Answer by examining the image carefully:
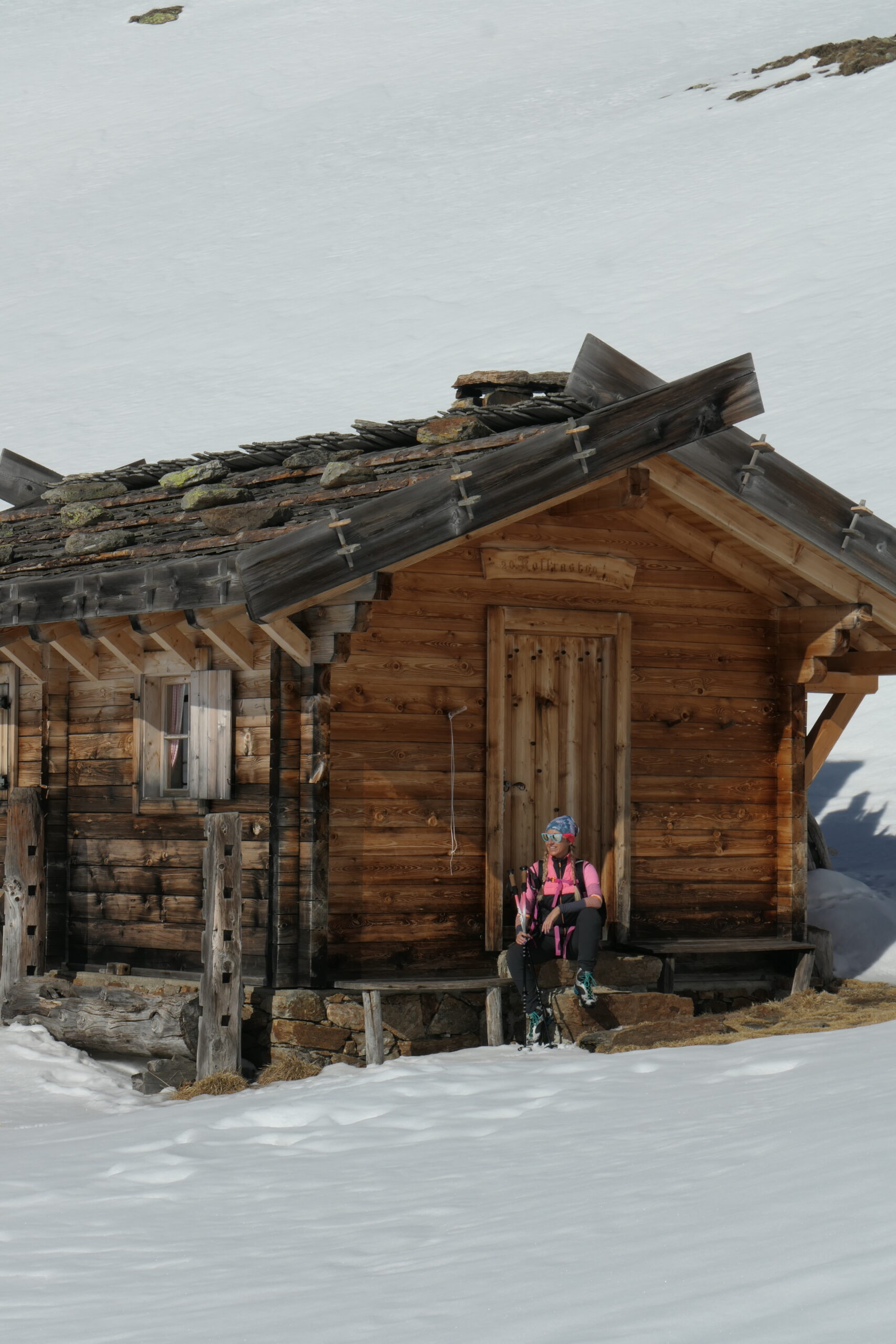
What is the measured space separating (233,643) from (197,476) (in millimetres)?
3444

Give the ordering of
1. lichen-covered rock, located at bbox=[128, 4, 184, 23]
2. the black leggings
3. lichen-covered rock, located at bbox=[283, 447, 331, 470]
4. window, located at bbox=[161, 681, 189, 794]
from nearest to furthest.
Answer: the black leggings < window, located at bbox=[161, 681, 189, 794] < lichen-covered rock, located at bbox=[283, 447, 331, 470] < lichen-covered rock, located at bbox=[128, 4, 184, 23]

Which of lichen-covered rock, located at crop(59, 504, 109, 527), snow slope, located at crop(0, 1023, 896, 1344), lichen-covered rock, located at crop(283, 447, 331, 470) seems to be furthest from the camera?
lichen-covered rock, located at crop(59, 504, 109, 527)

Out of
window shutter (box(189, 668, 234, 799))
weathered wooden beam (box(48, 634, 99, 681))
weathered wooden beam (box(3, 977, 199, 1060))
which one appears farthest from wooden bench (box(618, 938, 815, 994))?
weathered wooden beam (box(48, 634, 99, 681))

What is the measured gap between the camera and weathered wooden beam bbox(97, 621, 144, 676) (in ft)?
37.4

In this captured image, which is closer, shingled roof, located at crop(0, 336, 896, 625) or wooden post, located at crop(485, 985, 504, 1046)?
shingled roof, located at crop(0, 336, 896, 625)

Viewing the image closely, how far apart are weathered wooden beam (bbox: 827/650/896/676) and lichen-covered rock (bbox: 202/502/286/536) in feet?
15.2

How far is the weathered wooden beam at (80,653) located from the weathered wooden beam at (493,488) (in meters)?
2.49

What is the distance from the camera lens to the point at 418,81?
71750mm

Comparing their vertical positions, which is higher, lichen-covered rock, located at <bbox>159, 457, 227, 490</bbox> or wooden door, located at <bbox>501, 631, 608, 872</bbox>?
lichen-covered rock, located at <bbox>159, 457, 227, 490</bbox>

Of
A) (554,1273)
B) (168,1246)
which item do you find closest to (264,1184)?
(168,1246)

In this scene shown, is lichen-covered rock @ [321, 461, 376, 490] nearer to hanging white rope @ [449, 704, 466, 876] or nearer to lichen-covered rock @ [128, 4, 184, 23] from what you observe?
hanging white rope @ [449, 704, 466, 876]

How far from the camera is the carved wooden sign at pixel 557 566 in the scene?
1124 centimetres

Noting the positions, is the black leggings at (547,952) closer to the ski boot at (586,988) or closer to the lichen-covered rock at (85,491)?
the ski boot at (586,988)

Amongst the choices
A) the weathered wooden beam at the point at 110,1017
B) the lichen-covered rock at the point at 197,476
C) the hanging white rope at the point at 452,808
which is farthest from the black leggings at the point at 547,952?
the lichen-covered rock at the point at 197,476
